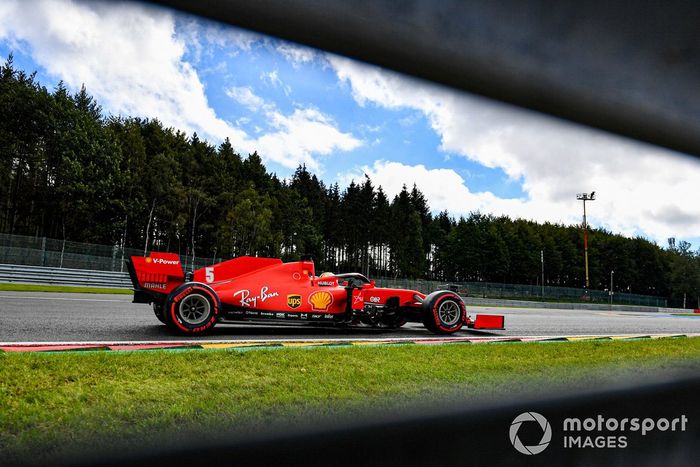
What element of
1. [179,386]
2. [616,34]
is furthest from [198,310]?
[616,34]

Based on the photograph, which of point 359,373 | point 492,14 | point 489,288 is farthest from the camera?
point 489,288

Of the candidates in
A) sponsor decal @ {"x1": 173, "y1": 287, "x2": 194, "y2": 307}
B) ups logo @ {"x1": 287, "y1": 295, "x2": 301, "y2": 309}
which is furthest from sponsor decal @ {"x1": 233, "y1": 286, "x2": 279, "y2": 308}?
sponsor decal @ {"x1": 173, "y1": 287, "x2": 194, "y2": 307}

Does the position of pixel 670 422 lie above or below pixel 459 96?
below

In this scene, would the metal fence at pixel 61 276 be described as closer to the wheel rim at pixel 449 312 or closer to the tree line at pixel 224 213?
the tree line at pixel 224 213

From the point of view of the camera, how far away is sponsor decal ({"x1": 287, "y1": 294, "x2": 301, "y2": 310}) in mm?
5754

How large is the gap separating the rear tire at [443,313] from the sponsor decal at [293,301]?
205 cm

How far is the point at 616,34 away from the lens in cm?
79

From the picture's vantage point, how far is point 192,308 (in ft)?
17.1

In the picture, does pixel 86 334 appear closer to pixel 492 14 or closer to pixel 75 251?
pixel 492 14

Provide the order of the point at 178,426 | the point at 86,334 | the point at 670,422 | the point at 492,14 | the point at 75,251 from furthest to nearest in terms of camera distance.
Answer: the point at 75,251 < the point at 86,334 < the point at 178,426 < the point at 670,422 < the point at 492,14

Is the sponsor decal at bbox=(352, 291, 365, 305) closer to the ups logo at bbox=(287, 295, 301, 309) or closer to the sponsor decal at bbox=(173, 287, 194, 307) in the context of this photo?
the ups logo at bbox=(287, 295, 301, 309)

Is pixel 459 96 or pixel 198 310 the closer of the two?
pixel 459 96

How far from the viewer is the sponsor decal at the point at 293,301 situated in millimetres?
5754

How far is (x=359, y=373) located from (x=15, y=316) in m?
5.51
